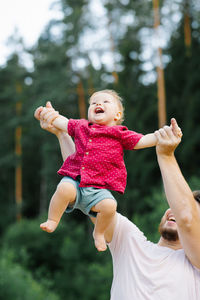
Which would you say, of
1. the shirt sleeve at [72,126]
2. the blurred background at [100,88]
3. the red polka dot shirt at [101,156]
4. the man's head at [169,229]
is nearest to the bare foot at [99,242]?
the red polka dot shirt at [101,156]

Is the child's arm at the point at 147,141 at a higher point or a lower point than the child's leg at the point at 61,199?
higher

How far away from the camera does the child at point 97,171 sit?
6.77ft

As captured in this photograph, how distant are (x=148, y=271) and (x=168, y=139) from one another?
2.63ft

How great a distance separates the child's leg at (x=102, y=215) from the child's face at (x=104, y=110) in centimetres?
46

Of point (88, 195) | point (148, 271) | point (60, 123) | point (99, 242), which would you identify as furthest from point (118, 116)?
point (148, 271)

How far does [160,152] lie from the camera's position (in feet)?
6.59

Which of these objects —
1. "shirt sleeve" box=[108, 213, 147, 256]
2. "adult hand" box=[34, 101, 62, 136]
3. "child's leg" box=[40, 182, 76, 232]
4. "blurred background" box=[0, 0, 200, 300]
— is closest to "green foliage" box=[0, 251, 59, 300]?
"blurred background" box=[0, 0, 200, 300]

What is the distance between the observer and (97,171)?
209 cm

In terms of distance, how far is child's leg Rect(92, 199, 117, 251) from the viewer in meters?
2.04

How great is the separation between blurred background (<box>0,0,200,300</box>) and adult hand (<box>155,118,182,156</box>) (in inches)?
369

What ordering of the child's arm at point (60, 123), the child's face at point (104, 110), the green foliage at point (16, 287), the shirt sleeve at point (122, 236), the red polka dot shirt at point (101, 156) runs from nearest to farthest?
1. the red polka dot shirt at point (101, 156)
2. the child's face at point (104, 110)
3. the child's arm at point (60, 123)
4. the shirt sleeve at point (122, 236)
5. the green foliage at point (16, 287)

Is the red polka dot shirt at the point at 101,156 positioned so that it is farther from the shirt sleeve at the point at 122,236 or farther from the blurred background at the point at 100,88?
the blurred background at the point at 100,88

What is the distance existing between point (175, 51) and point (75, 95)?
198 inches

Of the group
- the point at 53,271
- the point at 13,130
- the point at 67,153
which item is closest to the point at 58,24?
the point at 13,130
